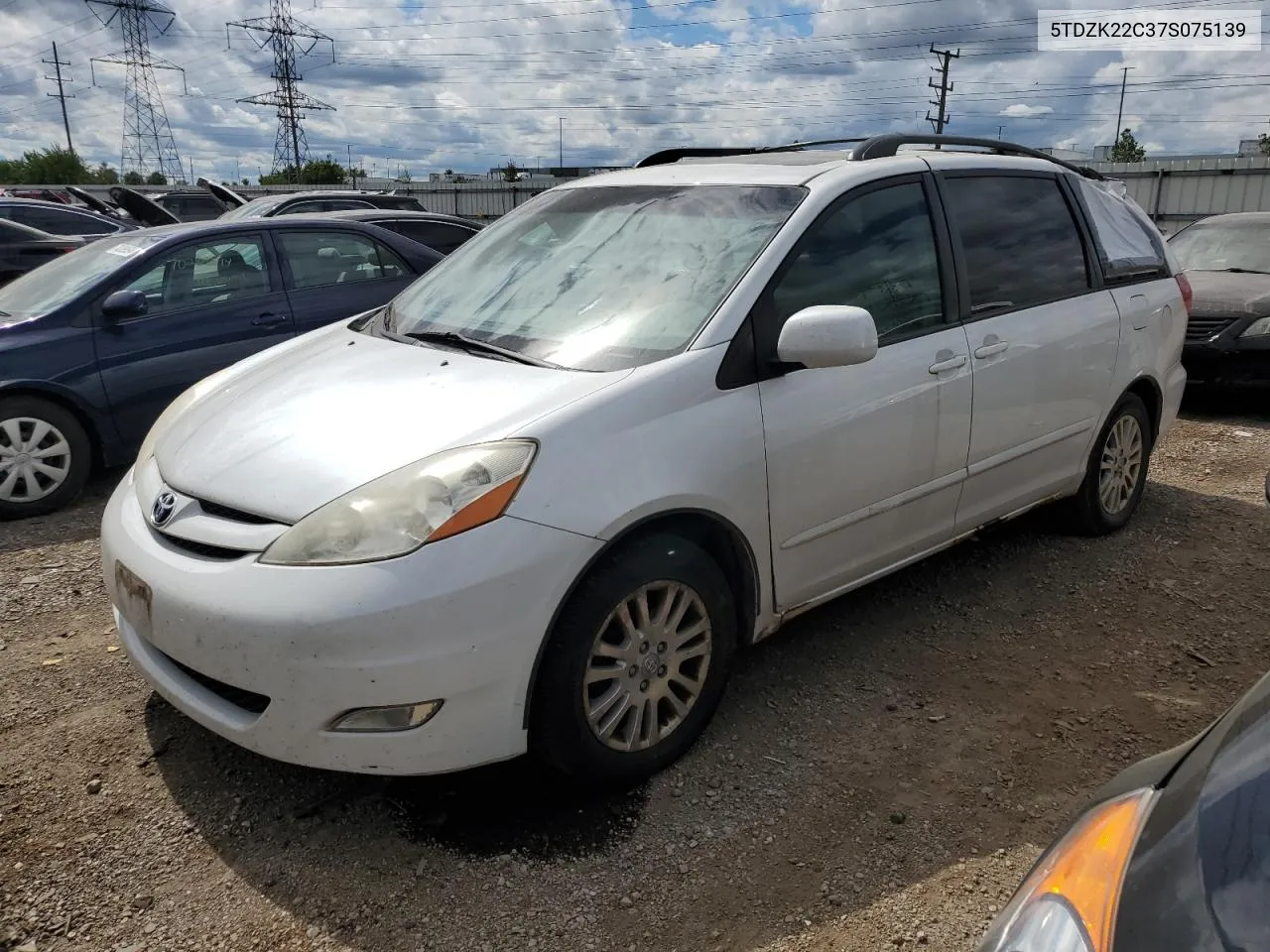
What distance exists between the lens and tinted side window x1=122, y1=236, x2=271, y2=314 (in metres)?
5.65

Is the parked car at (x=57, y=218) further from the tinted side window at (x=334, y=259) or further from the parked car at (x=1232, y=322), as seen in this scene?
the parked car at (x=1232, y=322)

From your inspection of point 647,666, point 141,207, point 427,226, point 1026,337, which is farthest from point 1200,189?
point 647,666

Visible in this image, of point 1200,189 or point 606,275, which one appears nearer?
point 606,275

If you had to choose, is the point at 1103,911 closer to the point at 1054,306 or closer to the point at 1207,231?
the point at 1054,306

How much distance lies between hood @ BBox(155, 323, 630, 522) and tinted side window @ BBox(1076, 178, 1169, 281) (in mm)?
2783

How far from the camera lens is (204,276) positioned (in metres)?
5.83

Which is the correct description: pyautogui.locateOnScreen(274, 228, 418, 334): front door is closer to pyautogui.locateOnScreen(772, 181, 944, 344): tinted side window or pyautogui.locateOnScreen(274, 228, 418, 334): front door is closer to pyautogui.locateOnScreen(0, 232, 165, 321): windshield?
pyautogui.locateOnScreen(0, 232, 165, 321): windshield

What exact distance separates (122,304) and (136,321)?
17cm

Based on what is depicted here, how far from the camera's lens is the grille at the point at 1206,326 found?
740 cm

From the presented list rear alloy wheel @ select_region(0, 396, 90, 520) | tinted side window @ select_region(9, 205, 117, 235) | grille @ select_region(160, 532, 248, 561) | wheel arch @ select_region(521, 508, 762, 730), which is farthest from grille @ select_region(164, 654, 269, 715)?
tinted side window @ select_region(9, 205, 117, 235)

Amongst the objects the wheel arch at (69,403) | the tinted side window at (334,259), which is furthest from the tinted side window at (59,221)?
the wheel arch at (69,403)

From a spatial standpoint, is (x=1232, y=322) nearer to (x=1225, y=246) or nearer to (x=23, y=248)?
(x=1225, y=246)

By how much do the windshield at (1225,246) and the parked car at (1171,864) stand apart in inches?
327

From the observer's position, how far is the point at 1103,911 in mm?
1276
